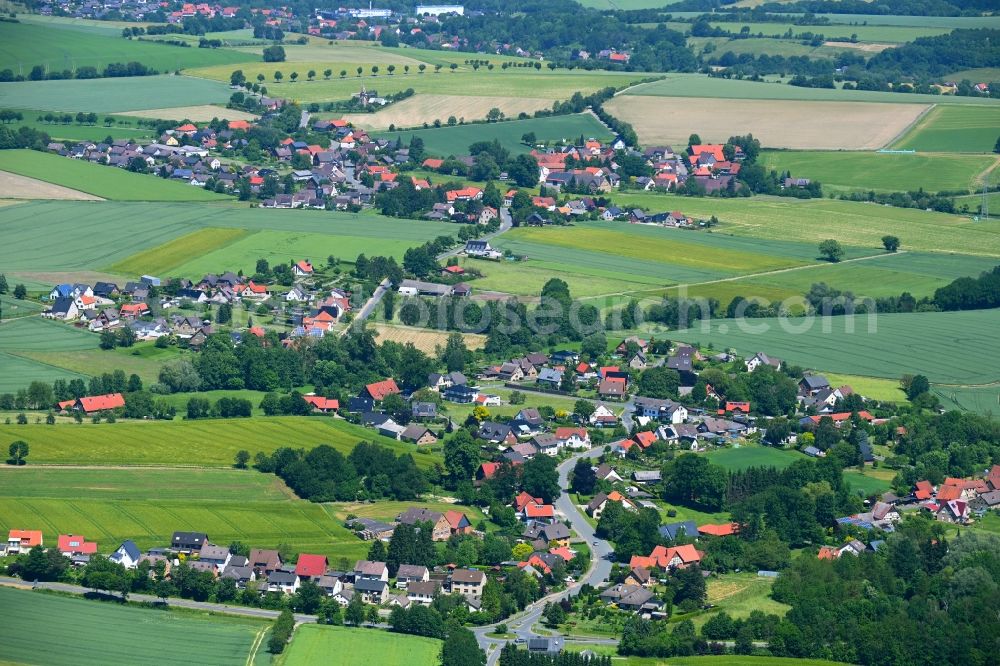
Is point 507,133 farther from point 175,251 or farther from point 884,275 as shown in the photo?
point 884,275

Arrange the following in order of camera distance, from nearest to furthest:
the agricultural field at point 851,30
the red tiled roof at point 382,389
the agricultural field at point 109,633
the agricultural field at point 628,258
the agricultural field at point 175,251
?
1. the agricultural field at point 109,633
2. the red tiled roof at point 382,389
3. the agricultural field at point 628,258
4. the agricultural field at point 175,251
5. the agricultural field at point 851,30

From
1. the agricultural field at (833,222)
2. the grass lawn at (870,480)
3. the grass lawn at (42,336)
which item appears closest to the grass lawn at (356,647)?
the grass lawn at (870,480)

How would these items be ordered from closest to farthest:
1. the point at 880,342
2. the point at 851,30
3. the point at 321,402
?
the point at 321,402
the point at 880,342
the point at 851,30

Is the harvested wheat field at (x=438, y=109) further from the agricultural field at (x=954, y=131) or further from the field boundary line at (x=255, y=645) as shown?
the field boundary line at (x=255, y=645)

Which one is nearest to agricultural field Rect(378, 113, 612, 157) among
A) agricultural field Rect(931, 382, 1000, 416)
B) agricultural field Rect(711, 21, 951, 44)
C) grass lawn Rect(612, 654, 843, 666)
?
agricultural field Rect(711, 21, 951, 44)

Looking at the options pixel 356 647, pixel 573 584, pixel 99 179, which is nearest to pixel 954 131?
pixel 99 179

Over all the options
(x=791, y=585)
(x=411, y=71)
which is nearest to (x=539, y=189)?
(x=411, y=71)

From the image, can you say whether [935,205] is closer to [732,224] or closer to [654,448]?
[732,224]
